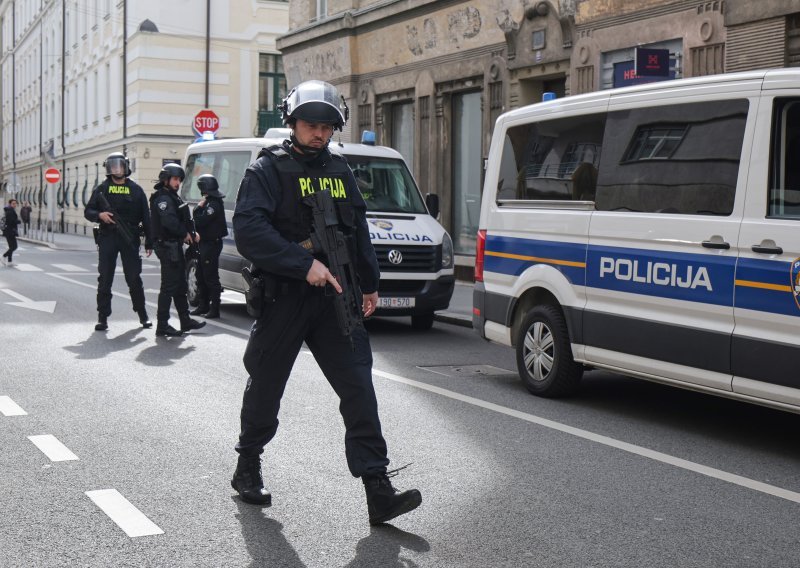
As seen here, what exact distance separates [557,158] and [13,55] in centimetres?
7778

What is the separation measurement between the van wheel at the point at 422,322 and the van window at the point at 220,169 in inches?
107

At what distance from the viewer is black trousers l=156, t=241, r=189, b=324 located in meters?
12.4

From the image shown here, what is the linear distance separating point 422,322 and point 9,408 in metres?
6.40

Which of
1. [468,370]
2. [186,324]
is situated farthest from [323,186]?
[186,324]

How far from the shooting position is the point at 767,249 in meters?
6.45

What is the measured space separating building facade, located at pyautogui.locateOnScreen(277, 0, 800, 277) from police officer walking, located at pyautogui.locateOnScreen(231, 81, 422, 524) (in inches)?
373

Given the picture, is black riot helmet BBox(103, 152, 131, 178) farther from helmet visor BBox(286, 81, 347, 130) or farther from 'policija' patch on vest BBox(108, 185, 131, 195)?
helmet visor BBox(286, 81, 347, 130)

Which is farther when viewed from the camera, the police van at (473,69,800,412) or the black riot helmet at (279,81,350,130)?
the police van at (473,69,800,412)

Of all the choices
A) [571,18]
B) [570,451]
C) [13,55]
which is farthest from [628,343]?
[13,55]

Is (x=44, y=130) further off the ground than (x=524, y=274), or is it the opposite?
(x=44, y=130)

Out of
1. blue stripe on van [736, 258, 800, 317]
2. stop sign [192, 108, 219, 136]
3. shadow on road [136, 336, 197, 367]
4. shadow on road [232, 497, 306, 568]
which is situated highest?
stop sign [192, 108, 219, 136]

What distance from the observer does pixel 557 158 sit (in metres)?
8.51

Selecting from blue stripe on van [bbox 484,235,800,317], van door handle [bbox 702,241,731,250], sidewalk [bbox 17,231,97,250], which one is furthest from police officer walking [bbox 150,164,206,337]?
sidewalk [bbox 17,231,97,250]

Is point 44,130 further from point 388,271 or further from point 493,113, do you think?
point 388,271
